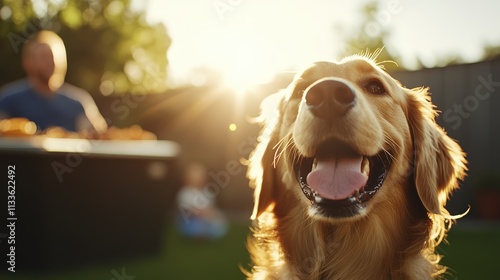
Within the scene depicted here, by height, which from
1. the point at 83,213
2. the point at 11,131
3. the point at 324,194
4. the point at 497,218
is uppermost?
the point at 324,194

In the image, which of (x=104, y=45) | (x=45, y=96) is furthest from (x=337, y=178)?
(x=104, y=45)

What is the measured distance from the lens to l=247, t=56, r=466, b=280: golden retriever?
89.0 inches

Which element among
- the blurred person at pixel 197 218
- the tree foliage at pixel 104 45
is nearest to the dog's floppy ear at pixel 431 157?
the blurred person at pixel 197 218

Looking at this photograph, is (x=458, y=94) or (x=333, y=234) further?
(x=458, y=94)

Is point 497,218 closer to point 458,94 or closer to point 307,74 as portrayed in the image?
point 458,94

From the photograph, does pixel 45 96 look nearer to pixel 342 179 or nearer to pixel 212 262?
pixel 212 262

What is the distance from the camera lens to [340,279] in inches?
98.0

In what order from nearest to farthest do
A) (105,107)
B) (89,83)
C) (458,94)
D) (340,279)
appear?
(340,279) < (458,94) < (105,107) < (89,83)

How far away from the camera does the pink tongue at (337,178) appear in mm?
2258

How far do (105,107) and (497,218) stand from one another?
11012mm

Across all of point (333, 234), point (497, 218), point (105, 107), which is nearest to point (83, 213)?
point (333, 234)

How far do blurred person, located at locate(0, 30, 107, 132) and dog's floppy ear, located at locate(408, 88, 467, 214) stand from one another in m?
4.59

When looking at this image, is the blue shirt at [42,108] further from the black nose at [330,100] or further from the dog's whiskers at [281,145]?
the black nose at [330,100]

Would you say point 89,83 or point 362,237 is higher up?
point 362,237
